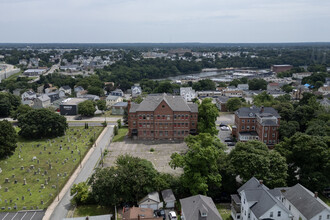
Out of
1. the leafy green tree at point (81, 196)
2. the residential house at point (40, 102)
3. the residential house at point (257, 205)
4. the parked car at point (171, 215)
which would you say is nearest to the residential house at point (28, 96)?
the residential house at point (40, 102)

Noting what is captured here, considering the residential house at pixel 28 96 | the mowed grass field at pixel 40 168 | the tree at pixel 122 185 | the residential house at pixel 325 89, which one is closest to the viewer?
the tree at pixel 122 185

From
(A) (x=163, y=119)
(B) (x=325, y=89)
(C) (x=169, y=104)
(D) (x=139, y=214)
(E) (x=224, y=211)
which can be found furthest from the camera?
(B) (x=325, y=89)

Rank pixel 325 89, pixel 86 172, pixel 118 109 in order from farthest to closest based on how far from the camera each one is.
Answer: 1. pixel 325 89
2. pixel 118 109
3. pixel 86 172

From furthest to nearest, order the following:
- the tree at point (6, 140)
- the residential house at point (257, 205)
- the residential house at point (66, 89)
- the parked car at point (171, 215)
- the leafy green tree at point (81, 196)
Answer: the residential house at point (66, 89), the tree at point (6, 140), the leafy green tree at point (81, 196), the parked car at point (171, 215), the residential house at point (257, 205)

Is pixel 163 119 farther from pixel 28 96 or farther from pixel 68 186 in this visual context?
pixel 28 96

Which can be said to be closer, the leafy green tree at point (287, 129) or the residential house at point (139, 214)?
the residential house at point (139, 214)

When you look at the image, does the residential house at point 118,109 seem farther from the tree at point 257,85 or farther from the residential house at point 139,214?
the tree at point 257,85

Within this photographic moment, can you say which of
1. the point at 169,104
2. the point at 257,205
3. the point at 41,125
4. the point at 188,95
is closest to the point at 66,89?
the point at 188,95
